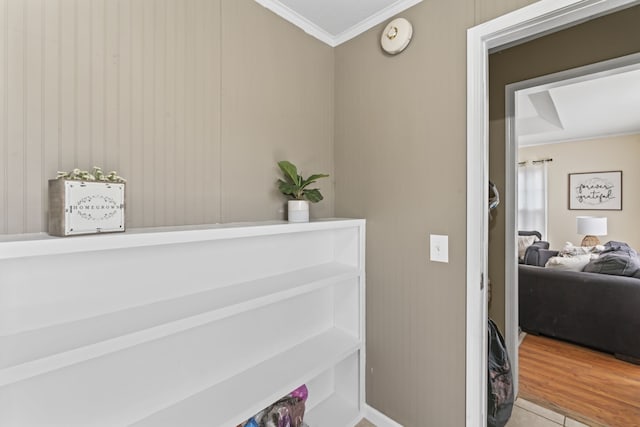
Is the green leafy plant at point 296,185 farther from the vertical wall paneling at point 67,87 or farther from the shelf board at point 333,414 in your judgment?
the shelf board at point 333,414

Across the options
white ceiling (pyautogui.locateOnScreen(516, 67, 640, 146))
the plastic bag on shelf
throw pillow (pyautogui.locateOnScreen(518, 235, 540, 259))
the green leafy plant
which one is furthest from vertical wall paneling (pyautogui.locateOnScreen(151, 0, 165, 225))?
throw pillow (pyautogui.locateOnScreen(518, 235, 540, 259))

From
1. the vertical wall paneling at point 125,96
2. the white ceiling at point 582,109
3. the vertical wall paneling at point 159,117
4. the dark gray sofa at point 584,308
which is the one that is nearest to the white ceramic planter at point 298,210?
the vertical wall paneling at point 159,117

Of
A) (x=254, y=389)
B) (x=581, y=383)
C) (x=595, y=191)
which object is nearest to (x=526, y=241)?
(x=595, y=191)

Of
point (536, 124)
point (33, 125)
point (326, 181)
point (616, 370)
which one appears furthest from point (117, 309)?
point (536, 124)

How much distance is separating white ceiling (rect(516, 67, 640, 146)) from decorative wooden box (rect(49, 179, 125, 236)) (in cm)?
242

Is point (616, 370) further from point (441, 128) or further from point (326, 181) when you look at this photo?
point (326, 181)

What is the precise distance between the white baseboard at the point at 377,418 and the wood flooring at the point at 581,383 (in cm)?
105

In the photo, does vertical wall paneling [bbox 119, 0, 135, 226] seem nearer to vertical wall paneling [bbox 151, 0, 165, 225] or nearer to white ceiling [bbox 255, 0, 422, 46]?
vertical wall paneling [bbox 151, 0, 165, 225]

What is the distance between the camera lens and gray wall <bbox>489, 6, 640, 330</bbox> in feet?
5.57

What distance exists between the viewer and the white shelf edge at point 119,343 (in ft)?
2.43

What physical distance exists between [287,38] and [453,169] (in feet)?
3.66

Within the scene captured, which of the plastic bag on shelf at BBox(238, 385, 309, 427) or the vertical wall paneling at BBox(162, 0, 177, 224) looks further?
the plastic bag on shelf at BBox(238, 385, 309, 427)

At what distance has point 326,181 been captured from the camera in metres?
1.91

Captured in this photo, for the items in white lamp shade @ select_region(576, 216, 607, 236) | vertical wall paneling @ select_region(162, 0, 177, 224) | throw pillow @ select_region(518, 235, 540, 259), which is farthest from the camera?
white lamp shade @ select_region(576, 216, 607, 236)
